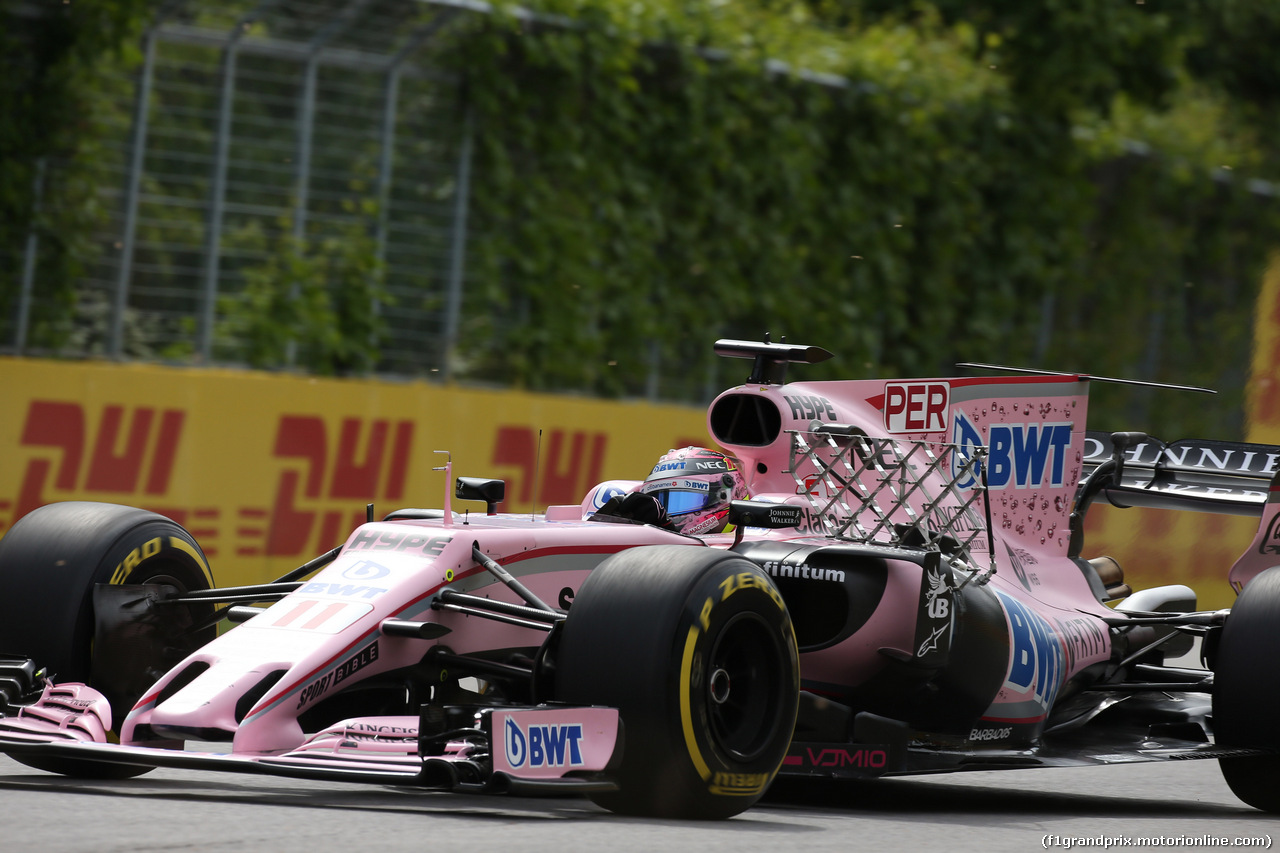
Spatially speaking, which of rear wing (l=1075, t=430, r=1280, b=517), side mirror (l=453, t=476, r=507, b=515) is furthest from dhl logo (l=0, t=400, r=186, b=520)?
rear wing (l=1075, t=430, r=1280, b=517)

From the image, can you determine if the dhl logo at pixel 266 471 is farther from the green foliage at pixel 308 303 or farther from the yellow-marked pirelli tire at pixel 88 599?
the yellow-marked pirelli tire at pixel 88 599

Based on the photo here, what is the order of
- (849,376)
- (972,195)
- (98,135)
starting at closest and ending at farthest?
1. (98,135)
2. (849,376)
3. (972,195)

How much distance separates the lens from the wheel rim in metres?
6.10

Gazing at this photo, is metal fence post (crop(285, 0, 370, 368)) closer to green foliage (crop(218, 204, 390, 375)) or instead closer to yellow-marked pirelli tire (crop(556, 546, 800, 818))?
green foliage (crop(218, 204, 390, 375))

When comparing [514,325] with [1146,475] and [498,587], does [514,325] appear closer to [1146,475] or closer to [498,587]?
[1146,475]

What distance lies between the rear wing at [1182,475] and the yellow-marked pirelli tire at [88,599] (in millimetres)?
4470

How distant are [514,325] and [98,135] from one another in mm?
3778

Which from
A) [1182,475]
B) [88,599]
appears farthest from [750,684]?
[1182,475]

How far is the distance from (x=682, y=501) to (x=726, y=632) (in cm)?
151

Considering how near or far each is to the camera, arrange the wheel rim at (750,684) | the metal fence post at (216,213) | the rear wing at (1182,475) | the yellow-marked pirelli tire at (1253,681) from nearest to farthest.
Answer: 1. the wheel rim at (750,684)
2. the yellow-marked pirelli tire at (1253,681)
3. the rear wing at (1182,475)
4. the metal fence post at (216,213)

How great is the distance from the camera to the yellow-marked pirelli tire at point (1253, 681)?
24.2 ft

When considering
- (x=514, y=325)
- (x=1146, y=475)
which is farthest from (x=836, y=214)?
(x=1146, y=475)

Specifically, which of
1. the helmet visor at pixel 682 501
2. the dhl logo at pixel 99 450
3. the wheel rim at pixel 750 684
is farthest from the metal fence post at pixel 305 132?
the wheel rim at pixel 750 684

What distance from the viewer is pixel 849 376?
679 inches
